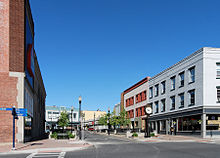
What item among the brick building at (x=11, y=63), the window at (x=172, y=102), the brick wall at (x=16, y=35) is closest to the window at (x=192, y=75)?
the window at (x=172, y=102)

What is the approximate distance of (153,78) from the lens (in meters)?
55.8

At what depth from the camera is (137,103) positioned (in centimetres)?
6600

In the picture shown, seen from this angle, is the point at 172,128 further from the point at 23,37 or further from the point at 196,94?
the point at 23,37

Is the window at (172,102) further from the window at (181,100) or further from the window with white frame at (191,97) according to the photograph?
the window with white frame at (191,97)

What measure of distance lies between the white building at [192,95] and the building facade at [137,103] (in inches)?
375

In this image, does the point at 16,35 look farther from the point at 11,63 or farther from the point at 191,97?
the point at 191,97

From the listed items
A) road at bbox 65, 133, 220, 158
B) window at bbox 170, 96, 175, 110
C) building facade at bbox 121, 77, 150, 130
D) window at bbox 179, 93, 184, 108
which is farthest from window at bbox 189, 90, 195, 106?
building facade at bbox 121, 77, 150, 130

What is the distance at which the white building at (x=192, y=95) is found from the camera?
35.7 m

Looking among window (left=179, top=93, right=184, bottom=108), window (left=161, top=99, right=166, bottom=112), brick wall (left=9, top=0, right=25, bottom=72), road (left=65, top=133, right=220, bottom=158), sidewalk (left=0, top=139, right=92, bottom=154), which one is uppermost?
brick wall (left=9, top=0, right=25, bottom=72)

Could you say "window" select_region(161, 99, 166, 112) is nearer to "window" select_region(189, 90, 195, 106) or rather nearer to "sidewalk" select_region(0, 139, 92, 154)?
"window" select_region(189, 90, 195, 106)

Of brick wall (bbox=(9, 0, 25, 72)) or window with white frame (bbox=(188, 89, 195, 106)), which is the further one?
window with white frame (bbox=(188, 89, 195, 106))

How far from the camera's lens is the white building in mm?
35656

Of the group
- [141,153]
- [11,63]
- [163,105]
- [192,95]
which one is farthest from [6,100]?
[163,105]

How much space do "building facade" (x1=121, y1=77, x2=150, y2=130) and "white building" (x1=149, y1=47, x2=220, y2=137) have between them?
9535 millimetres
